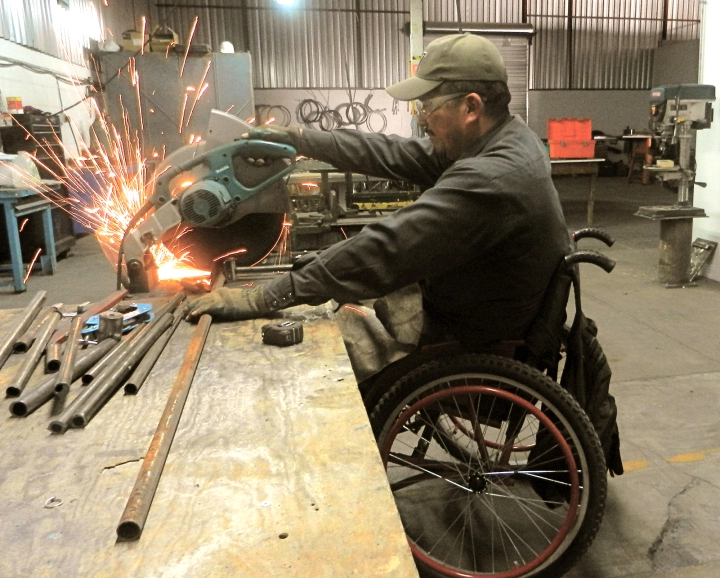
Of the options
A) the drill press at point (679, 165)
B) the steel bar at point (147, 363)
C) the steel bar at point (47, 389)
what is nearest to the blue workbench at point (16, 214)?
the steel bar at point (147, 363)

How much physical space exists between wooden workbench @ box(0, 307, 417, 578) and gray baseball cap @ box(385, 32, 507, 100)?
717 mm

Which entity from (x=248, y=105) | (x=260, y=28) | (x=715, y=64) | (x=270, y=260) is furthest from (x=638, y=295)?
(x=260, y=28)

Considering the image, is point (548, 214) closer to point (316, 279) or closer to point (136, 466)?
point (316, 279)

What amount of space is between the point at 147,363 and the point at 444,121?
0.88 meters

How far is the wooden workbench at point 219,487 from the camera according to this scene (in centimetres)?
71

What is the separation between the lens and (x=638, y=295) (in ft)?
13.4

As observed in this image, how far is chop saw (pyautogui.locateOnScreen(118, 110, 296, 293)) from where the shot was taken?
1.71m

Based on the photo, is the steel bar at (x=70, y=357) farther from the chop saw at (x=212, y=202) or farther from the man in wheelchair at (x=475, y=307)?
the chop saw at (x=212, y=202)

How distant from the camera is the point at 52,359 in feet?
4.09

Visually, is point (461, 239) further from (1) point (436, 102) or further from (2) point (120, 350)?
(2) point (120, 350)

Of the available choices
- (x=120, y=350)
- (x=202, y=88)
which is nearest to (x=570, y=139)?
(x=202, y=88)

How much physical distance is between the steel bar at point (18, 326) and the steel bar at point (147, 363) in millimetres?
308

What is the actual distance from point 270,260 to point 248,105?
15.7 feet

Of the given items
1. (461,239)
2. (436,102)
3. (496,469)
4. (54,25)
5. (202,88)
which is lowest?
(496,469)
